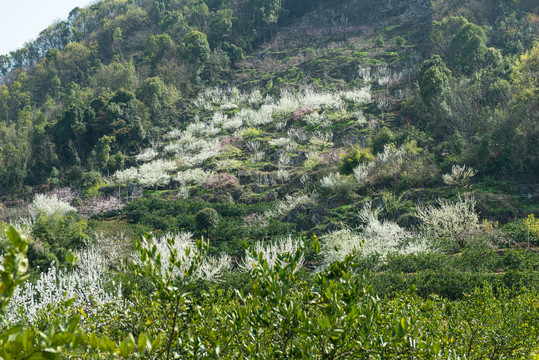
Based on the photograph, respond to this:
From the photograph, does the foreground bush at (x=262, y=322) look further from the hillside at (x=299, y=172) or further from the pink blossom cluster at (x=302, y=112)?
the pink blossom cluster at (x=302, y=112)

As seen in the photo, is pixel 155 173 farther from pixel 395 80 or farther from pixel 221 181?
pixel 395 80

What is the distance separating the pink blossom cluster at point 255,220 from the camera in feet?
Result: 54.3

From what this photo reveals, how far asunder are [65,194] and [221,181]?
39.6 feet

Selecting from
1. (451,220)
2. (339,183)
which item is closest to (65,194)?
(339,183)

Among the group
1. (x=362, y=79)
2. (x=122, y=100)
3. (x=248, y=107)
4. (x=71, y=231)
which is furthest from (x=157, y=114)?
(x=71, y=231)

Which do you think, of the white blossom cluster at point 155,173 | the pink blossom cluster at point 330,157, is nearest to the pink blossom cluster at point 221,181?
the white blossom cluster at point 155,173

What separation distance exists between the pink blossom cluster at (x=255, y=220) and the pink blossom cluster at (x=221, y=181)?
4.75 meters

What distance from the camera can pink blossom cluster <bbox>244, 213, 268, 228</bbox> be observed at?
1655cm

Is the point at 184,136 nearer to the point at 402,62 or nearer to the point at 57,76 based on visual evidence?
the point at 402,62

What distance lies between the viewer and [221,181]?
73.0 ft

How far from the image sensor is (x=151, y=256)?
205 centimetres

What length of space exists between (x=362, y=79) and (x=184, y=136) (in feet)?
50.9

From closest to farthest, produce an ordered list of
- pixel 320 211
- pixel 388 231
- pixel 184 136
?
pixel 388 231 < pixel 320 211 < pixel 184 136

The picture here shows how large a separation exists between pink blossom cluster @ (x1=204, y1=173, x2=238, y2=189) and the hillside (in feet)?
0.48
